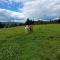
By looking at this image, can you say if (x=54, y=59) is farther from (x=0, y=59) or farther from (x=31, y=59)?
(x=0, y=59)

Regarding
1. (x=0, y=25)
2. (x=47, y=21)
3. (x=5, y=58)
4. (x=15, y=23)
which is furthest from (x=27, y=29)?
(x=47, y=21)

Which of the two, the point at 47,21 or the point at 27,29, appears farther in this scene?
the point at 47,21

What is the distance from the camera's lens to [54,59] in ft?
49.8

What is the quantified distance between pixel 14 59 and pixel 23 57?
2.81ft

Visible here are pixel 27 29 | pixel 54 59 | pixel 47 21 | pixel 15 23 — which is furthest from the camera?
pixel 47 21

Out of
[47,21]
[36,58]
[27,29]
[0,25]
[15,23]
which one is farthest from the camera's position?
[47,21]

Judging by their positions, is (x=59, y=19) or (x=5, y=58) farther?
(x=59, y=19)

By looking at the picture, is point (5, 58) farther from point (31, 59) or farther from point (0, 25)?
point (0, 25)

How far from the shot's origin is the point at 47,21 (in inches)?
5438

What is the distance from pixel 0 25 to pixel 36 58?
314 feet

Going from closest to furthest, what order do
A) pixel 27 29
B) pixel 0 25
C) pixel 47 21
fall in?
pixel 27 29, pixel 0 25, pixel 47 21

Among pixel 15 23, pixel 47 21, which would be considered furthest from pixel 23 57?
pixel 47 21

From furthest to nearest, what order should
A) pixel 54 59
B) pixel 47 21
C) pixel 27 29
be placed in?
pixel 47 21 → pixel 27 29 → pixel 54 59

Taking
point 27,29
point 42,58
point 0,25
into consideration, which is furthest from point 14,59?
point 0,25
